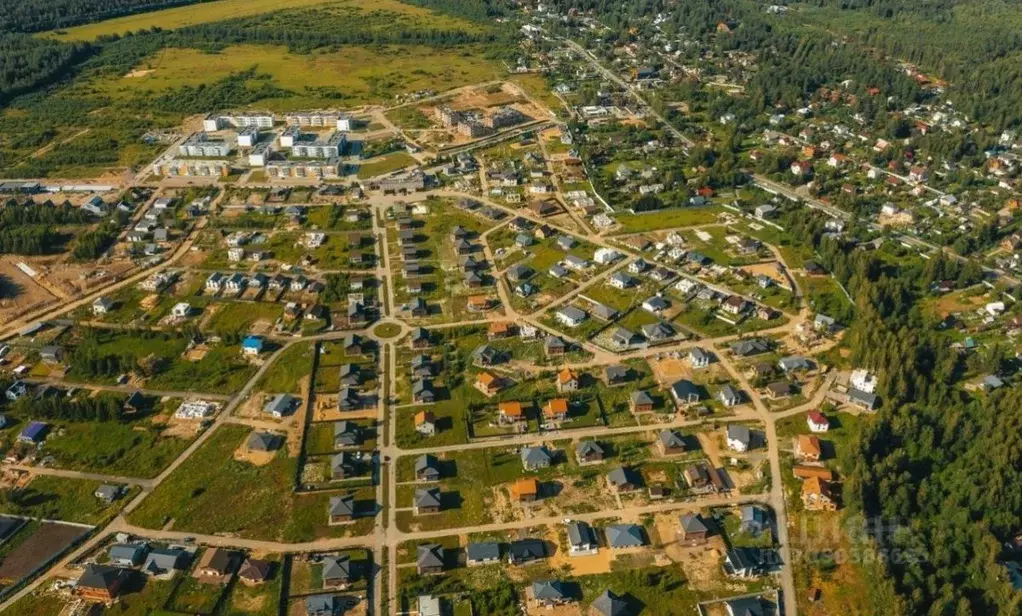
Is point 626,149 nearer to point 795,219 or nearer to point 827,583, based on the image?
point 795,219

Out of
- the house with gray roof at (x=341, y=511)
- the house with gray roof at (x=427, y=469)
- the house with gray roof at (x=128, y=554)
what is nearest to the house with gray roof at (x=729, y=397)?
the house with gray roof at (x=427, y=469)

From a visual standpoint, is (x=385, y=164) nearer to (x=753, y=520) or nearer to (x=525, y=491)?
(x=525, y=491)

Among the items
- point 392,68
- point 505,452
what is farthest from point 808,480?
point 392,68

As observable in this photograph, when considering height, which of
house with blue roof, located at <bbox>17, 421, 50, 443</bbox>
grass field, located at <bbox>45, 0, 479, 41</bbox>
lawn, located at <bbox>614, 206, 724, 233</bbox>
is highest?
grass field, located at <bbox>45, 0, 479, 41</bbox>

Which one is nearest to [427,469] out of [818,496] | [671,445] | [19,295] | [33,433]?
[671,445]

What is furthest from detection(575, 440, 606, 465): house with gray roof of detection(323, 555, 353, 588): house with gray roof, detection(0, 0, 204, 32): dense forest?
detection(0, 0, 204, 32): dense forest

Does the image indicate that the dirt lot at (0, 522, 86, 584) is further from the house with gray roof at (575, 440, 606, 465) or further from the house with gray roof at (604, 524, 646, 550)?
the house with gray roof at (604, 524, 646, 550)
